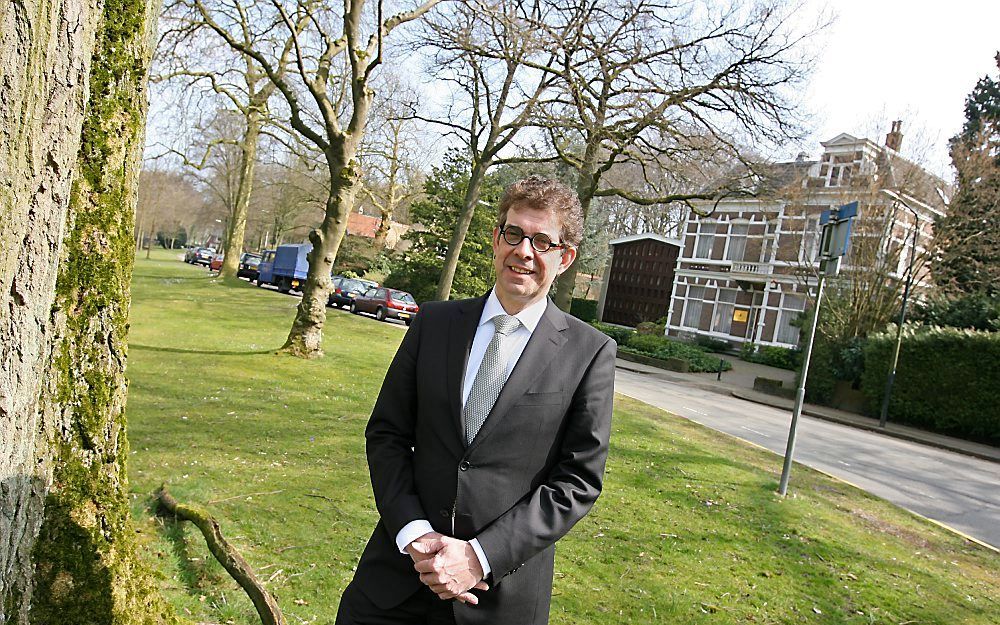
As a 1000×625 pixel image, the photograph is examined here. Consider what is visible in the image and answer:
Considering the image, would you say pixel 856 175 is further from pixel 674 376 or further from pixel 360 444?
pixel 360 444

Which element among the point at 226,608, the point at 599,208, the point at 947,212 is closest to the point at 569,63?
the point at 226,608

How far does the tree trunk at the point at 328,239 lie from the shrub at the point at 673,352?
20.4m

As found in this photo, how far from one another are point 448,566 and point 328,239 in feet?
43.1

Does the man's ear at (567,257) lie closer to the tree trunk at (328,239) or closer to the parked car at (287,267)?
the tree trunk at (328,239)

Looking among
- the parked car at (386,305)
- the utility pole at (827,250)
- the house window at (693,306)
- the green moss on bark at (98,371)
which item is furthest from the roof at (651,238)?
the green moss on bark at (98,371)

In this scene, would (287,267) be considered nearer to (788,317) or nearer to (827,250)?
(788,317)

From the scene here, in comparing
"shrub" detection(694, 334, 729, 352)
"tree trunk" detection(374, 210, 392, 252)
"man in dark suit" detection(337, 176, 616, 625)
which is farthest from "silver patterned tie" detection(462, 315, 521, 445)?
"tree trunk" detection(374, 210, 392, 252)

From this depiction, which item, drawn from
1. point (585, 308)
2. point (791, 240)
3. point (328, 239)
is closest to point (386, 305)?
point (328, 239)

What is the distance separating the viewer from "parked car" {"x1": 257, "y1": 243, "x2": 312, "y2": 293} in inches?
1583

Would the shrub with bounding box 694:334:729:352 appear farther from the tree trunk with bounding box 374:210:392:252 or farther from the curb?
the tree trunk with bounding box 374:210:392:252

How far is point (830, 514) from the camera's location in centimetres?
811

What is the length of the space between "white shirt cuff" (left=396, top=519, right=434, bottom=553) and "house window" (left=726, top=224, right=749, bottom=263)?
39442 mm

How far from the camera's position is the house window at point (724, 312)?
39.4 meters

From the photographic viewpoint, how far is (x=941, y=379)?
2148 cm
